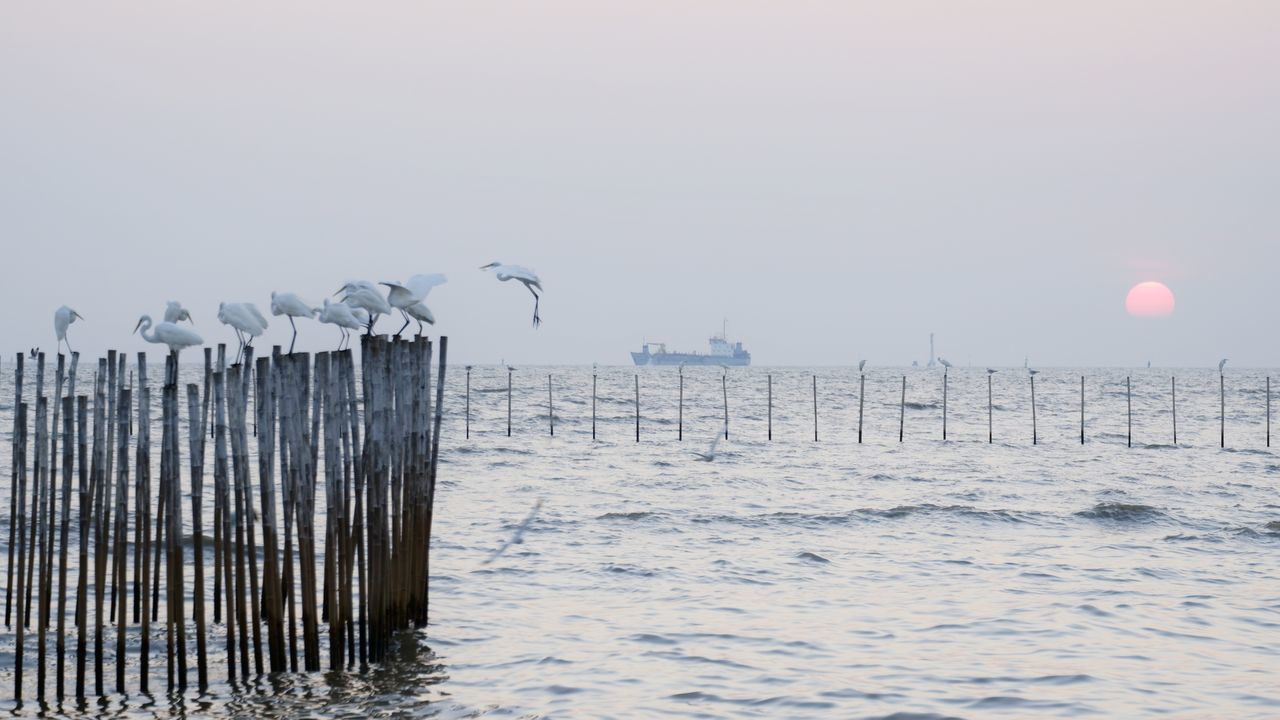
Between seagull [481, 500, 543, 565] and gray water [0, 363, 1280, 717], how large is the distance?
0.19 m

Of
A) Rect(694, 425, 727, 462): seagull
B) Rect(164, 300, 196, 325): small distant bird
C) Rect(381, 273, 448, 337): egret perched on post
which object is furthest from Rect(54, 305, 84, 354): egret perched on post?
Rect(694, 425, 727, 462): seagull

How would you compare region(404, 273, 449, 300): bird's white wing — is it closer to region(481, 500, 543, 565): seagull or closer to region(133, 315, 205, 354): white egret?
region(133, 315, 205, 354): white egret

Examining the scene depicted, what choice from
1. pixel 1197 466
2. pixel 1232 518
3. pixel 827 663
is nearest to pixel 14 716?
pixel 827 663

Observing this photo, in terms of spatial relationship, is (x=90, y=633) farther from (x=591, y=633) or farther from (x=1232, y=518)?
(x=1232, y=518)

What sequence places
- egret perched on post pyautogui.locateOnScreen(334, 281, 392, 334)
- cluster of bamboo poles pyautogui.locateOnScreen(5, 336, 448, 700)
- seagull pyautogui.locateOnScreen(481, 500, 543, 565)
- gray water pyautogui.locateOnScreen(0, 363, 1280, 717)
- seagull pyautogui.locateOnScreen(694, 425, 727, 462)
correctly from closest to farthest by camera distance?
cluster of bamboo poles pyautogui.locateOnScreen(5, 336, 448, 700)
gray water pyautogui.locateOnScreen(0, 363, 1280, 717)
egret perched on post pyautogui.locateOnScreen(334, 281, 392, 334)
seagull pyautogui.locateOnScreen(481, 500, 543, 565)
seagull pyautogui.locateOnScreen(694, 425, 727, 462)

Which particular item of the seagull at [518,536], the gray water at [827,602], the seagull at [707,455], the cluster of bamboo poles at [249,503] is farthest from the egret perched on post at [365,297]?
the seagull at [707,455]

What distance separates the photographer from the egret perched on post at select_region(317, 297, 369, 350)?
10.9 meters

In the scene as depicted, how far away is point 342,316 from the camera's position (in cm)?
1105

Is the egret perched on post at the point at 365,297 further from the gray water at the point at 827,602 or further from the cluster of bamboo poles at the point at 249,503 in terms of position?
the gray water at the point at 827,602

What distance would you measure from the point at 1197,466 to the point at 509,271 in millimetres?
28066

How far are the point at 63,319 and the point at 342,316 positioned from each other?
8758 mm

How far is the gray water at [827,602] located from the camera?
28.3 ft

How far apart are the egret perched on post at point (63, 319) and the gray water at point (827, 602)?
615 centimetres

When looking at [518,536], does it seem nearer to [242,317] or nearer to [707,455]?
[242,317]
